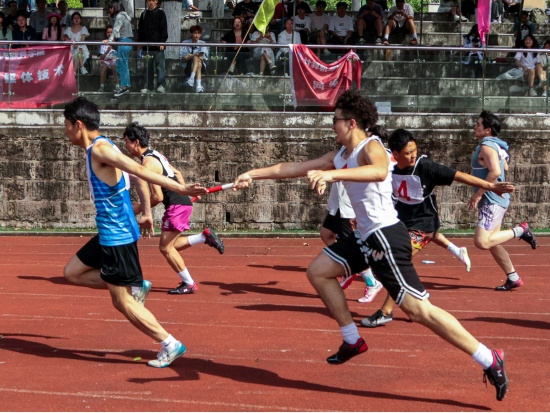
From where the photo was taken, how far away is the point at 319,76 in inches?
621

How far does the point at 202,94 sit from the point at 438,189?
4.51 m

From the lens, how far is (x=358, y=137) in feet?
21.7

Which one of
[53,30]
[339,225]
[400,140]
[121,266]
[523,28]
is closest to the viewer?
[121,266]

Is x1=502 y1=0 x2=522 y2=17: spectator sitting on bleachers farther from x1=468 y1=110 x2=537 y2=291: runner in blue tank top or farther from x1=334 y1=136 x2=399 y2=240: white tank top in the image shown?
x1=334 y1=136 x2=399 y2=240: white tank top

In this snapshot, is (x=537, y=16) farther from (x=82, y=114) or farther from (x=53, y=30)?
(x=82, y=114)

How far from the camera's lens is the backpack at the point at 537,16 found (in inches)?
931

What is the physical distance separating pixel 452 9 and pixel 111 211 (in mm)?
17625

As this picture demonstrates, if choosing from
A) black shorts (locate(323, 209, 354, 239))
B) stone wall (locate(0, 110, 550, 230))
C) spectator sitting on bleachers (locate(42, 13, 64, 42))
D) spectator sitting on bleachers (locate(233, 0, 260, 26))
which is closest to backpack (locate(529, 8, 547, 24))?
spectator sitting on bleachers (locate(233, 0, 260, 26))

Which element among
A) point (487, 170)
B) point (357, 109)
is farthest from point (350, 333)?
point (487, 170)

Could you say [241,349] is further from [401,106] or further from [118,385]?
[401,106]

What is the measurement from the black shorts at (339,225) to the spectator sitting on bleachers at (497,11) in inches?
591

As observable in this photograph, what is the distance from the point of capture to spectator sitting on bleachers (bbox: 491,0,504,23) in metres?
23.6

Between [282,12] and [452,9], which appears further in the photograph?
[452,9]

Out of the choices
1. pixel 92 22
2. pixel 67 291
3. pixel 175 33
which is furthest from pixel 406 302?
pixel 92 22
